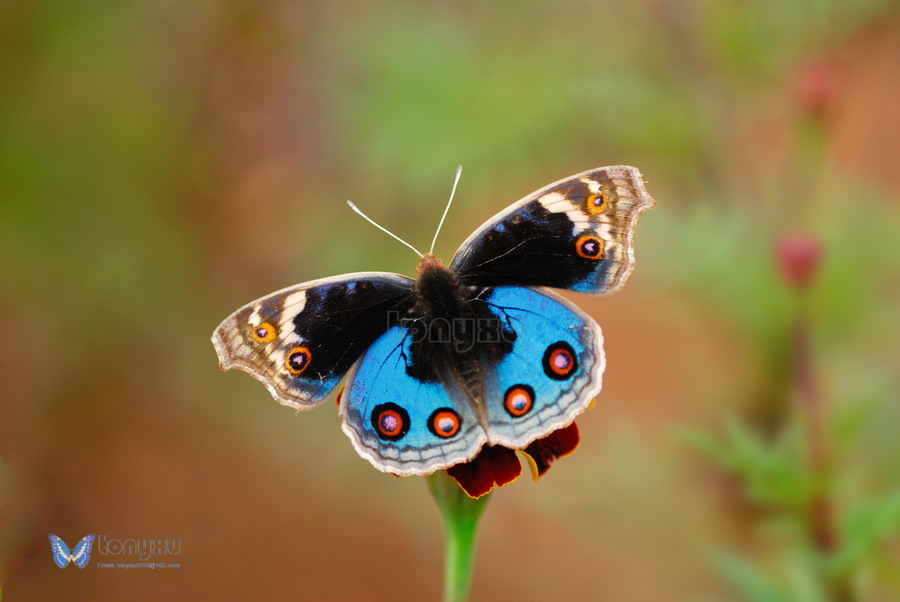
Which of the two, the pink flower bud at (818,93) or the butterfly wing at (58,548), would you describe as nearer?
Result: the butterfly wing at (58,548)

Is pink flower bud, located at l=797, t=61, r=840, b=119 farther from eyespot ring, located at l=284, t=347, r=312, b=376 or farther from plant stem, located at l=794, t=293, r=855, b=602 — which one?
eyespot ring, located at l=284, t=347, r=312, b=376

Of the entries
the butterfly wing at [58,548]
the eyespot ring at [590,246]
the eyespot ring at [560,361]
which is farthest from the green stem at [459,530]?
the butterfly wing at [58,548]

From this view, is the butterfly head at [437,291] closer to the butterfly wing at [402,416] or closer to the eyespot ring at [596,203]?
the butterfly wing at [402,416]

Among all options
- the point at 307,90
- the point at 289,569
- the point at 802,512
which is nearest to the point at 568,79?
the point at 307,90

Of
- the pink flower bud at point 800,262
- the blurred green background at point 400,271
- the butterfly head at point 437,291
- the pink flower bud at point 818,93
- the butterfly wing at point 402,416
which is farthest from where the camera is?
the blurred green background at point 400,271

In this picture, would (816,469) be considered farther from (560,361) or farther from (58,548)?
(58,548)

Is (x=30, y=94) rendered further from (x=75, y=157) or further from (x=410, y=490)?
(x=410, y=490)

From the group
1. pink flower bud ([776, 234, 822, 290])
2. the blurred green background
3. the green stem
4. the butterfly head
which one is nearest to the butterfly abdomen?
the butterfly head
